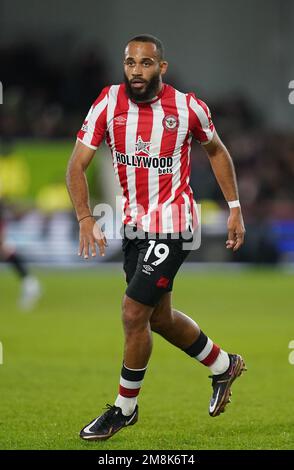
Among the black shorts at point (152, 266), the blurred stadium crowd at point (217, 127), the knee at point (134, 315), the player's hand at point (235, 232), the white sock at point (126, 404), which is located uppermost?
the player's hand at point (235, 232)

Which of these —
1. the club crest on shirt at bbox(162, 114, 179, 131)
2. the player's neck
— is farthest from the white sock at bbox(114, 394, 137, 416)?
the player's neck

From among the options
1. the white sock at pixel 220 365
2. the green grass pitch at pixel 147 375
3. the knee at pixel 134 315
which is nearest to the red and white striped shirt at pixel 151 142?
the knee at pixel 134 315

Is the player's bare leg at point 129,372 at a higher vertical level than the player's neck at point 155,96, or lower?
lower

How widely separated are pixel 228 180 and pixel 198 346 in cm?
100

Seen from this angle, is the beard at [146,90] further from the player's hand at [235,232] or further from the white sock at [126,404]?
the white sock at [126,404]

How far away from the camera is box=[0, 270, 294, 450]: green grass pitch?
5.60m

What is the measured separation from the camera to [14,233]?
19.2 m

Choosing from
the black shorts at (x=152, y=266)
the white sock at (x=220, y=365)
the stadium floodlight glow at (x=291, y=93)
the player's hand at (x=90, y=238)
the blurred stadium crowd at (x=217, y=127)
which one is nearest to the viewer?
the player's hand at (x=90, y=238)

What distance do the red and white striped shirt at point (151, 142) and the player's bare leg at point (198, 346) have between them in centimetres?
49

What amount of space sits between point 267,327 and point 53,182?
10.2m

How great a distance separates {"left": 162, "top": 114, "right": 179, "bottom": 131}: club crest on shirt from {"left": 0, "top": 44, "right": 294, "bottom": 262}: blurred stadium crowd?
1334 centimetres

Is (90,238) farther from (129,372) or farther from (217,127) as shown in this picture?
(217,127)

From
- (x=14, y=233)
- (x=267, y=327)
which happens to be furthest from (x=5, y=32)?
(x=267, y=327)

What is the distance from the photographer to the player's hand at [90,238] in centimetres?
546
